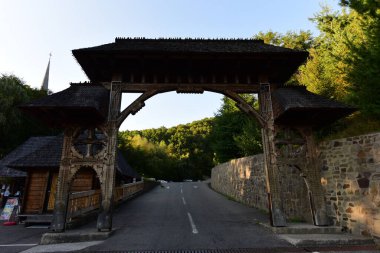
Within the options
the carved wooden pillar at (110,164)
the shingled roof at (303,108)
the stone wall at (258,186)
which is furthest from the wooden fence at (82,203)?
the stone wall at (258,186)

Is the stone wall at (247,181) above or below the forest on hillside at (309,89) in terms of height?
below

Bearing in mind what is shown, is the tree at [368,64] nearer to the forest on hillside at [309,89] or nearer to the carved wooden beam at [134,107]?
the forest on hillside at [309,89]

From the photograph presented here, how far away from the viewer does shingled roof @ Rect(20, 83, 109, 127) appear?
8.19 metres

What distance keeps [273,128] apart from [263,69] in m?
2.65

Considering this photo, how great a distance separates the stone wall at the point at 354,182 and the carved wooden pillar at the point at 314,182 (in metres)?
0.34

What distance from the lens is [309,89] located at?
15.5m

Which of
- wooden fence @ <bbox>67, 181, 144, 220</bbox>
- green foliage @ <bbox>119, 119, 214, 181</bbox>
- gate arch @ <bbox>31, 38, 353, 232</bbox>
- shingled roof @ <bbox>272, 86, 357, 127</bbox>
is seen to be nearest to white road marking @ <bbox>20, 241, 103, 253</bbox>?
gate arch @ <bbox>31, 38, 353, 232</bbox>

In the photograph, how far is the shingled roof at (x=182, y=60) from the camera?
9.09 m

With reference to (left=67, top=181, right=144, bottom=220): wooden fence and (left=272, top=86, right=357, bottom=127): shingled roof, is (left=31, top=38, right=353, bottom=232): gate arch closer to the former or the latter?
(left=272, top=86, right=357, bottom=127): shingled roof

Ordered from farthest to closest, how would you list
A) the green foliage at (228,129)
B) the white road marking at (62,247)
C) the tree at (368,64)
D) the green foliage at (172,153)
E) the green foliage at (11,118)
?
the green foliage at (172,153)
the green foliage at (11,118)
the green foliage at (228,129)
the tree at (368,64)
the white road marking at (62,247)

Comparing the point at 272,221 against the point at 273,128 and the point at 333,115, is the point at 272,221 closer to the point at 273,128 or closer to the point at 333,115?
→ the point at 273,128

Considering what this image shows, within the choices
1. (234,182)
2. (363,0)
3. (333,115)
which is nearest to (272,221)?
(333,115)

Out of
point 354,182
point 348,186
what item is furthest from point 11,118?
point 354,182

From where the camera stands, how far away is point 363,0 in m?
9.44
